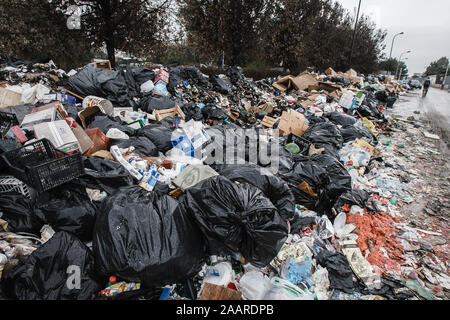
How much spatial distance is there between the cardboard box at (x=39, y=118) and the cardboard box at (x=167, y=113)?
136cm

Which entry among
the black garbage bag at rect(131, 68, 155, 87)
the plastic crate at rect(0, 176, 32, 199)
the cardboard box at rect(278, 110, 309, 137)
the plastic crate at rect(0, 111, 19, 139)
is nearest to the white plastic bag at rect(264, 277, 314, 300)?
the plastic crate at rect(0, 176, 32, 199)

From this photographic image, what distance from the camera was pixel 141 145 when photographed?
279 cm

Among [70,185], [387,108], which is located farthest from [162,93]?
[387,108]

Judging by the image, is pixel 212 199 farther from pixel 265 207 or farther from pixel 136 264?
pixel 136 264

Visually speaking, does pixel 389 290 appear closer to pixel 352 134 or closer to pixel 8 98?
pixel 352 134

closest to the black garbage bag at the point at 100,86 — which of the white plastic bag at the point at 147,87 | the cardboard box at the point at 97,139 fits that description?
the white plastic bag at the point at 147,87

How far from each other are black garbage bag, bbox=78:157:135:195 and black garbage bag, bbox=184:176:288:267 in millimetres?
739

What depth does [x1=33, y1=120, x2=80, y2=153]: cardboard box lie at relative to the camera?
7.22 ft

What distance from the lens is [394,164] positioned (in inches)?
172

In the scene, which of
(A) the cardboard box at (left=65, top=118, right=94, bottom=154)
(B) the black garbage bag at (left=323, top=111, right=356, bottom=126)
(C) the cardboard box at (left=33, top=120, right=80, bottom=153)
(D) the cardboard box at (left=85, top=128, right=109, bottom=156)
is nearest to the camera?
(C) the cardboard box at (left=33, top=120, right=80, bottom=153)

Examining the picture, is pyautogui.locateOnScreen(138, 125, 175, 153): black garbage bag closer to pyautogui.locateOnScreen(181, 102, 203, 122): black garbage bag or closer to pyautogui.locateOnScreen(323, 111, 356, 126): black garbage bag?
pyautogui.locateOnScreen(181, 102, 203, 122): black garbage bag

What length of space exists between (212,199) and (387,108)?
10970mm

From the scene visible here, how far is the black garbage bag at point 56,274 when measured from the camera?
1.36 metres

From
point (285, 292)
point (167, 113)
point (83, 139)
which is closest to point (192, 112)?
point (167, 113)
